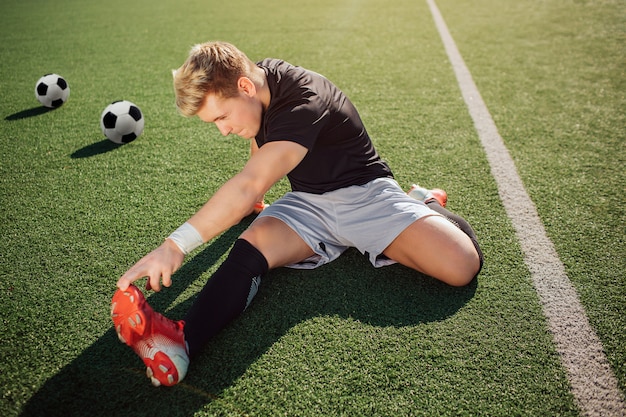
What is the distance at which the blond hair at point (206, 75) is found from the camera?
1.73 meters

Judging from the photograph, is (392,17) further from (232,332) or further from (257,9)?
(232,332)

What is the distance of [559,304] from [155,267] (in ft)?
5.82

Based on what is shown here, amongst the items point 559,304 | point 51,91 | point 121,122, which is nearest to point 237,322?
point 559,304

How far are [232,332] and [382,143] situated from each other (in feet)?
6.52

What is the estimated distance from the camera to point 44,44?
6.12 metres

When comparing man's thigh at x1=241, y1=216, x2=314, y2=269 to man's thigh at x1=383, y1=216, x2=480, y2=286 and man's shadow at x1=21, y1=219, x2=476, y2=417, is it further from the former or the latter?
man's thigh at x1=383, y1=216, x2=480, y2=286

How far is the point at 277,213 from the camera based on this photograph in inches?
85.4

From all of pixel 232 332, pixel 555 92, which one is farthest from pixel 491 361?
pixel 555 92

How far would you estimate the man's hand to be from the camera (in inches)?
57.6

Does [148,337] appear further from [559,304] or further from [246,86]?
[559,304]

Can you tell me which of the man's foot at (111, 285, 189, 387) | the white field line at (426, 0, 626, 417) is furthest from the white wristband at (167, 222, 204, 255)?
the white field line at (426, 0, 626, 417)

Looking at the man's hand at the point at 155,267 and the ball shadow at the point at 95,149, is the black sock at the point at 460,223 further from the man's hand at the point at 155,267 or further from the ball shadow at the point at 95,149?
the ball shadow at the point at 95,149

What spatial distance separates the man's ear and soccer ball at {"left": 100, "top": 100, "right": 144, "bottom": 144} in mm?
1895

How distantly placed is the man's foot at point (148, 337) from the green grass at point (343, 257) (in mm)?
102
